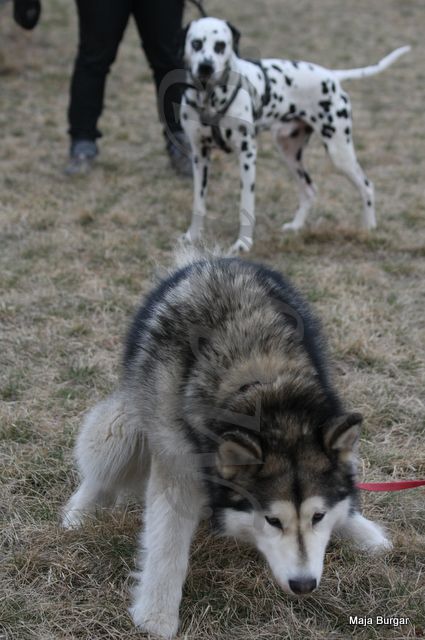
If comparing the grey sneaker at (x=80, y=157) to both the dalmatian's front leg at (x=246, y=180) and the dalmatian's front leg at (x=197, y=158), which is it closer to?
the dalmatian's front leg at (x=197, y=158)

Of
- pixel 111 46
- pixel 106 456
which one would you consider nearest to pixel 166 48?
pixel 111 46

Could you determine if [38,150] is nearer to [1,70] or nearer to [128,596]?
[1,70]

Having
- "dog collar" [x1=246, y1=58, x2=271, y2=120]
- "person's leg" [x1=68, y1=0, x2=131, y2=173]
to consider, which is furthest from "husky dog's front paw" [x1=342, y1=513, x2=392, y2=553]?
"person's leg" [x1=68, y1=0, x2=131, y2=173]

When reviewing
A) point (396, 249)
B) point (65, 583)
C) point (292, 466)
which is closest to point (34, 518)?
point (65, 583)

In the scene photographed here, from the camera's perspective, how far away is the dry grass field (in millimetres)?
2346

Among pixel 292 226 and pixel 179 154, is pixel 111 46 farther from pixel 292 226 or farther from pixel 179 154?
pixel 292 226

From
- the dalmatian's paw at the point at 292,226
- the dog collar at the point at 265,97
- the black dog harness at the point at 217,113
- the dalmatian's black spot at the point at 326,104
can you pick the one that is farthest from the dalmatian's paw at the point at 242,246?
the dalmatian's black spot at the point at 326,104

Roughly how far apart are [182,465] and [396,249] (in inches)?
141

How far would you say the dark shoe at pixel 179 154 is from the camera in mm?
6648

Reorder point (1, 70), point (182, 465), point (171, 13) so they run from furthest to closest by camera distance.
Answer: point (1, 70) → point (171, 13) → point (182, 465)

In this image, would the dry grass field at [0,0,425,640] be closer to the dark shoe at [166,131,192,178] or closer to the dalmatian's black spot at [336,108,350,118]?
the dark shoe at [166,131,192,178]

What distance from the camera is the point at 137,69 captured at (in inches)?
428

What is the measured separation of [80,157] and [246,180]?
6.29ft

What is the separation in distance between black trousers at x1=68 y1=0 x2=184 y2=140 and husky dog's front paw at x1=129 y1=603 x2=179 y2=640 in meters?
4.34
